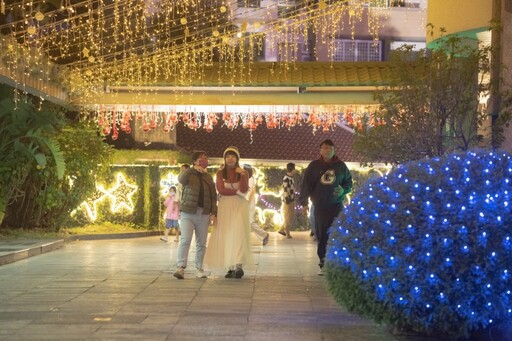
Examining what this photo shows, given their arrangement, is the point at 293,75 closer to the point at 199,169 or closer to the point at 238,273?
the point at 199,169

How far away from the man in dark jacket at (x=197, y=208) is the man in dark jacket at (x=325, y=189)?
1.43 metres

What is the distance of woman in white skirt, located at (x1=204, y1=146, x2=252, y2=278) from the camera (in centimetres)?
1434

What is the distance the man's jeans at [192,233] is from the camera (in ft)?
46.5

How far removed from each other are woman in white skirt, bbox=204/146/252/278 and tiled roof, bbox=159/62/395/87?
973 centimetres

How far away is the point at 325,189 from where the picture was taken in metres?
14.6

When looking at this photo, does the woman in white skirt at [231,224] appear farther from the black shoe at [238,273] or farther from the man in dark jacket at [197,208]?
the man in dark jacket at [197,208]

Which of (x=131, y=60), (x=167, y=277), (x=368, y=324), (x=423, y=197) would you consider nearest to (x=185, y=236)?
(x=167, y=277)

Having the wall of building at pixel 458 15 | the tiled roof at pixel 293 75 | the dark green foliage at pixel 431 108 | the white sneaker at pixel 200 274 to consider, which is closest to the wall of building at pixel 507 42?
the dark green foliage at pixel 431 108

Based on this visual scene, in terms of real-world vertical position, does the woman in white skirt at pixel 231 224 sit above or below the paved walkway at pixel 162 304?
above

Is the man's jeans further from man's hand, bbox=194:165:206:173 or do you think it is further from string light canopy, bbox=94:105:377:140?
string light canopy, bbox=94:105:377:140

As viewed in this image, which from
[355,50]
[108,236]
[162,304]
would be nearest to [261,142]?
[355,50]

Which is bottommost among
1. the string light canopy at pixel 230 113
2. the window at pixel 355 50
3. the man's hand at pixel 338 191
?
the man's hand at pixel 338 191

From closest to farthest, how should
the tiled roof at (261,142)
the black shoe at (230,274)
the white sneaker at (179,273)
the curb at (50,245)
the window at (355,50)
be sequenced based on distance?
the white sneaker at (179,273) < the black shoe at (230,274) < the curb at (50,245) < the tiled roof at (261,142) < the window at (355,50)

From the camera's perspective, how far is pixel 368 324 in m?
9.97
